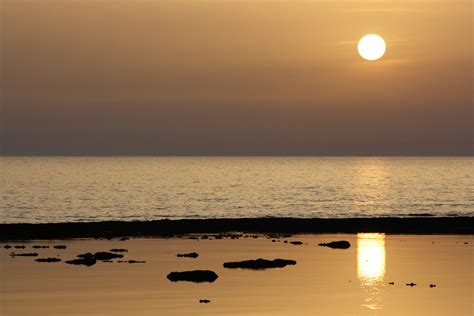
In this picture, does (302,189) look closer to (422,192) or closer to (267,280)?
(422,192)

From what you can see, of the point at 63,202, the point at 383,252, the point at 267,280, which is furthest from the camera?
the point at 63,202

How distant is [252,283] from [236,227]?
3851 centimetres

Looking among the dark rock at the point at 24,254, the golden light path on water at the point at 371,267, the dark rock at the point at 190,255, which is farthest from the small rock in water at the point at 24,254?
the golden light path on water at the point at 371,267

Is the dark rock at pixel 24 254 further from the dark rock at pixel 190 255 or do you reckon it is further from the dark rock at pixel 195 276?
the dark rock at pixel 195 276

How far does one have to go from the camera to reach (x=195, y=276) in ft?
148

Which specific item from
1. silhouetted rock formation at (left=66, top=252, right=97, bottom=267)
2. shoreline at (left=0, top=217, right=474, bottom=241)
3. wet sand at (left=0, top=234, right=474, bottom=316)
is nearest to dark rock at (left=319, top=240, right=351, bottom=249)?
wet sand at (left=0, top=234, right=474, bottom=316)

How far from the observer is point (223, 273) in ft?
156

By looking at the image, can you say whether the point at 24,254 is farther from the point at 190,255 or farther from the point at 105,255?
the point at 190,255

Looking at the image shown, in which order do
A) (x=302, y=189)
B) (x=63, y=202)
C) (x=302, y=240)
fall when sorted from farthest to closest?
(x=302, y=189) → (x=63, y=202) → (x=302, y=240)

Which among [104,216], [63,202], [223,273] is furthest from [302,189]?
[223,273]

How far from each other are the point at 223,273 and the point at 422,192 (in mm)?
118646

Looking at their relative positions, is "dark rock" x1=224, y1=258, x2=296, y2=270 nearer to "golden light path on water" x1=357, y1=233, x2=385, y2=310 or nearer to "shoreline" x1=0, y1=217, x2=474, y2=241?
"golden light path on water" x1=357, y1=233, x2=385, y2=310

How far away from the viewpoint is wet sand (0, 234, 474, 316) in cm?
3628

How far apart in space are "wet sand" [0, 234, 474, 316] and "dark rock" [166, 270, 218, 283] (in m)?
0.52
